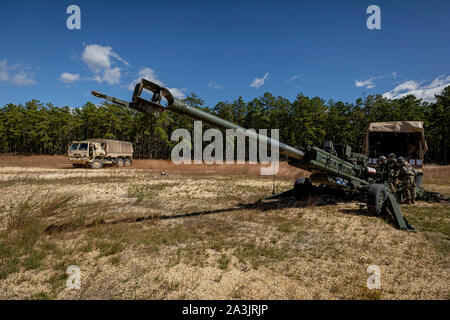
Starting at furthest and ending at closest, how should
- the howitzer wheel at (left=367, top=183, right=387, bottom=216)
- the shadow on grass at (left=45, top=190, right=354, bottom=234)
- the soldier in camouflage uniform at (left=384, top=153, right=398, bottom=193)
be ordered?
1. the soldier in camouflage uniform at (left=384, top=153, right=398, bottom=193)
2. the howitzer wheel at (left=367, top=183, right=387, bottom=216)
3. the shadow on grass at (left=45, top=190, right=354, bottom=234)

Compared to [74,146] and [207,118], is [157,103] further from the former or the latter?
[74,146]

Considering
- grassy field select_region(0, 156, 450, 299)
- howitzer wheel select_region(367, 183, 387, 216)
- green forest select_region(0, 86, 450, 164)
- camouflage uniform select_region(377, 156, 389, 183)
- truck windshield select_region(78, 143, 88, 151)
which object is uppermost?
green forest select_region(0, 86, 450, 164)

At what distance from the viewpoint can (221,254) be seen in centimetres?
389

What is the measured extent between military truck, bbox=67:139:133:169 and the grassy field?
15.2 m

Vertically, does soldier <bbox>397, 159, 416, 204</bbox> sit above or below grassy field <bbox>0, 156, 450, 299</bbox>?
above

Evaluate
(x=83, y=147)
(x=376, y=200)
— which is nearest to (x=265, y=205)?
(x=376, y=200)

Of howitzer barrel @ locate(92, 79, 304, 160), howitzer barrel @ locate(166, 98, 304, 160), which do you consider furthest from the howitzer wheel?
howitzer barrel @ locate(92, 79, 304, 160)

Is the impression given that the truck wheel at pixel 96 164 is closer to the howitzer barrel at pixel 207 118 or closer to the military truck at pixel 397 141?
the howitzer barrel at pixel 207 118

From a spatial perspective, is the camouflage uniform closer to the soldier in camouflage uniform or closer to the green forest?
the soldier in camouflage uniform

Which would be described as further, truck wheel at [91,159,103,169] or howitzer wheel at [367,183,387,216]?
truck wheel at [91,159,103,169]

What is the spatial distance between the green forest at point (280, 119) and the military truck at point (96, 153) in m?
13.4

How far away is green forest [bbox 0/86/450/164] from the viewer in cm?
4050
